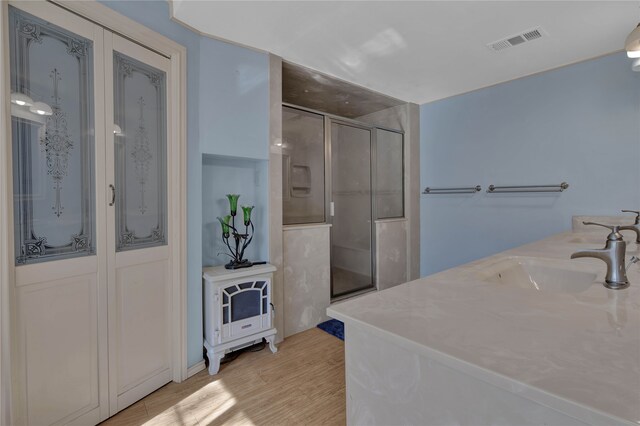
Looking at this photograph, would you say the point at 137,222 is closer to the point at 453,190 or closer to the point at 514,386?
the point at 514,386

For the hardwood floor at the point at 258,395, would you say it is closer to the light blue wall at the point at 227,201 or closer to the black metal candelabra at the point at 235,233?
the black metal candelabra at the point at 235,233

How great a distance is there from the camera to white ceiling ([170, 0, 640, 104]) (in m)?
1.79

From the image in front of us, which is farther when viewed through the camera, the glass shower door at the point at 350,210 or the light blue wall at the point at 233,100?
the glass shower door at the point at 350,210

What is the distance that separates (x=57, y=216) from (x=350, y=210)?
2.45m

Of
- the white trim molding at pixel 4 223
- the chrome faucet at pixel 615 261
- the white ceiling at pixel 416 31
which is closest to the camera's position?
the chrome faucet at pixel 615 261

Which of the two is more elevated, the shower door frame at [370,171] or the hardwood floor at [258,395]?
the shower door frame at [370,171]

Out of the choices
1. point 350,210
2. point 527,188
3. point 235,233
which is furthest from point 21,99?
point 527,188

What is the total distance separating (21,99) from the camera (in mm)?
1283

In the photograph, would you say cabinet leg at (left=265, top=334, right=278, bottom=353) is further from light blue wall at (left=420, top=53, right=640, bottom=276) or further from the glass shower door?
light blue wall at (left=420, top=53, right=640, bottom=276)

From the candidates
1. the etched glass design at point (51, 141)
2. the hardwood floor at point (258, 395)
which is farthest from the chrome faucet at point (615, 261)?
the etched glass design at point (51, 141)

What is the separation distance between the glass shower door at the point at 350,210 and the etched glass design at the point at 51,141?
6.64 ft

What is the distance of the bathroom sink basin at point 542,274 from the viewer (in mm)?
1205

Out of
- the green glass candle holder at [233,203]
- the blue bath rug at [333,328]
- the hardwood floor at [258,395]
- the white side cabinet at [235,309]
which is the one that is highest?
the green glass candle holder at [233,203]

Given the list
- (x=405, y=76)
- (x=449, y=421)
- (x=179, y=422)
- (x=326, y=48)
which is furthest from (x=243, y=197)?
(x=449, y=421)
